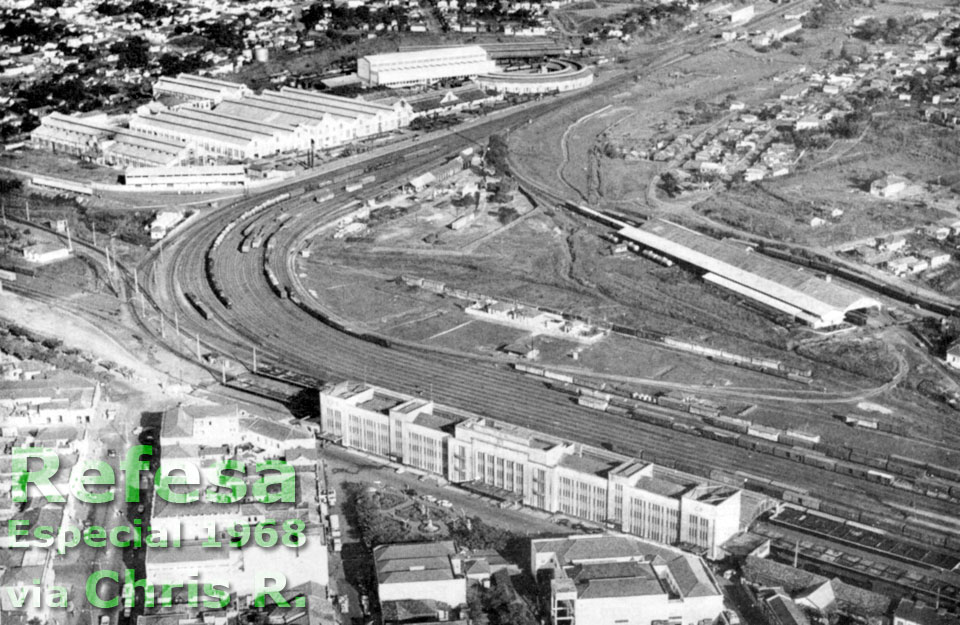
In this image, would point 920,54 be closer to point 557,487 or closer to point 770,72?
point 770,72

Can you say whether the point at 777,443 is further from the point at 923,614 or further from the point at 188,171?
the point at 188,171

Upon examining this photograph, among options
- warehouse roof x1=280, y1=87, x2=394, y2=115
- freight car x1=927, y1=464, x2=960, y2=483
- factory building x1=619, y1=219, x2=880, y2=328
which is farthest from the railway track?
warehouse roof x1=280, y1=87, x2=394, y2=115

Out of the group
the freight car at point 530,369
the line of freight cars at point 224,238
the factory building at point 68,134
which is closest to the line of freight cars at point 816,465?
the freight car at point 530,369

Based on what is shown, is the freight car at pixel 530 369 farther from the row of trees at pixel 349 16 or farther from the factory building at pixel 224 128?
the row of trees at pixel 349 16

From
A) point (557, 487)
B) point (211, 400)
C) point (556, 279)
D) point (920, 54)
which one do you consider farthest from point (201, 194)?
point (920, 54)

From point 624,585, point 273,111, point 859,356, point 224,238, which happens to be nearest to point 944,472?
point 859,356
